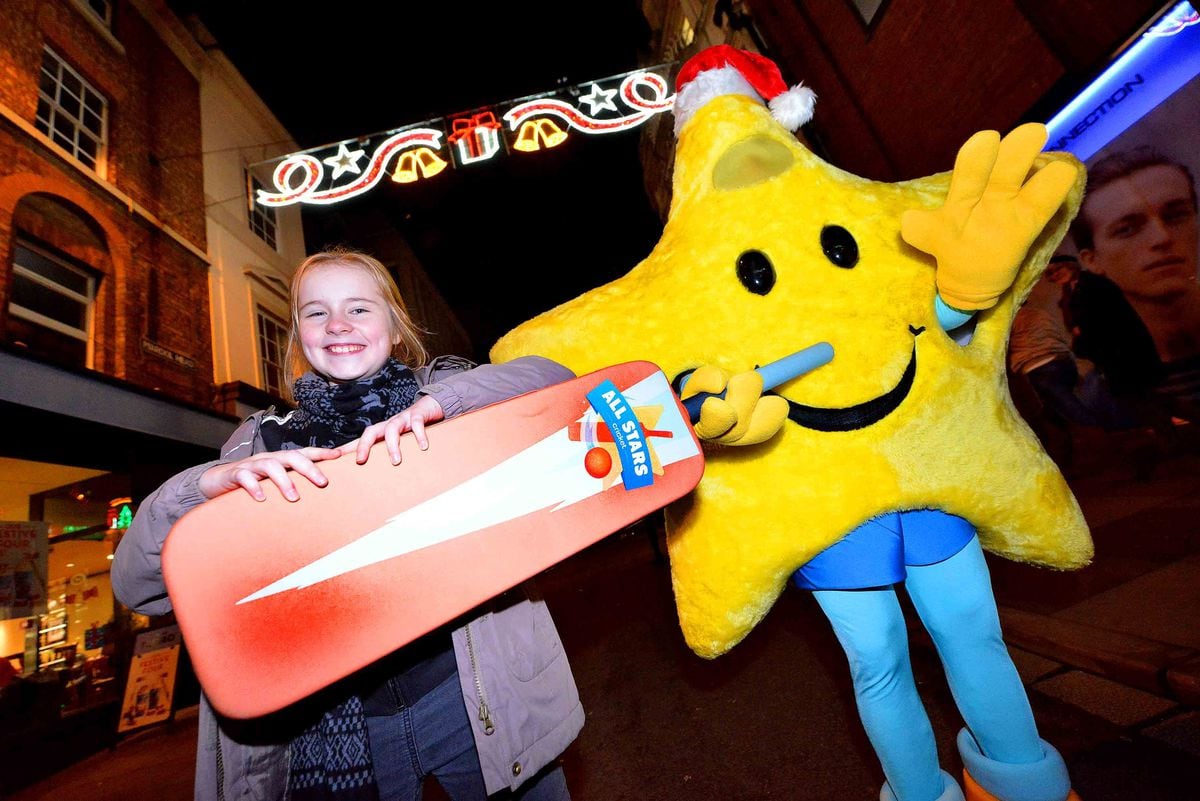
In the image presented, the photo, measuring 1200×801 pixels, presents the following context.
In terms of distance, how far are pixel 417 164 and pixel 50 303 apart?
11.1ft

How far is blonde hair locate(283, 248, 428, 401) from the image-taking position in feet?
4.58

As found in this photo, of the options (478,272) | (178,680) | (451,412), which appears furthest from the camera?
(478,272)

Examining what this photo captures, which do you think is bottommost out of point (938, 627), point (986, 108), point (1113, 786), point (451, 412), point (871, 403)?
point (1113, 786)

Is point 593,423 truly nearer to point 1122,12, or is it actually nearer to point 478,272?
point 1122,12

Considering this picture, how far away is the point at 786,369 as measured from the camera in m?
1.17

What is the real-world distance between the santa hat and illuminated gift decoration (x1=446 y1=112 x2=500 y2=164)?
3973 mm

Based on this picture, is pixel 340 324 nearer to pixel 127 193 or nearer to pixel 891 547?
pixel 891 547

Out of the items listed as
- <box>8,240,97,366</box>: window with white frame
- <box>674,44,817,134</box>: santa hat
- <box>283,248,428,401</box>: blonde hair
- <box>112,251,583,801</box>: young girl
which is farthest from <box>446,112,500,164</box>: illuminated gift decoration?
Result: <box>112,251,583,801</box>: young girl

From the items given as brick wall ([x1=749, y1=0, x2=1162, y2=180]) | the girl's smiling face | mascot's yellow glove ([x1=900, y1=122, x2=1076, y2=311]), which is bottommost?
mascot's yellow glove ([x1=900, y1=122, x2=1076, y2=311])

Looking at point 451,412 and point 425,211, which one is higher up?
point 425,211

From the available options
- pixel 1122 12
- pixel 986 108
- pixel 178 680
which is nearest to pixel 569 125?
pixel 986 108

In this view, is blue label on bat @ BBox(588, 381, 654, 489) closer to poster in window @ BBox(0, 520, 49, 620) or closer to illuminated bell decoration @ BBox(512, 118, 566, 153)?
illuminated bell decoration @ BBox(512, 118, 566, 153)

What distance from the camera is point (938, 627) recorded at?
1260 millimetres

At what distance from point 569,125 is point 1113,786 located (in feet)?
18.3
